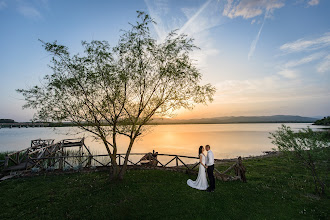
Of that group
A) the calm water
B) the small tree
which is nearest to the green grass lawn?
the small tree

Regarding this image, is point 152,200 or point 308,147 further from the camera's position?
point 308,147

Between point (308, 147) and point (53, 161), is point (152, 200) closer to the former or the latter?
point (308, 147)

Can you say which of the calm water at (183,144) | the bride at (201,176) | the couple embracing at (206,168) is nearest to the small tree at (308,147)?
the couple embracing at (206,168)

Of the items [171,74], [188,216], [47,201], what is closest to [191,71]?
[171,74]

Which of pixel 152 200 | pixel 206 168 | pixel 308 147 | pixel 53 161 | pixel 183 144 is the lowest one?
pixel 183 144

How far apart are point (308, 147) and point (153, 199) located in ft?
39.5

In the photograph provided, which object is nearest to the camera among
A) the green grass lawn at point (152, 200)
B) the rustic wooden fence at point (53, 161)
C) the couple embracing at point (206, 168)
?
the green grass lawn at point (152, 200)

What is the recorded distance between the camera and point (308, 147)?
12.3 meters

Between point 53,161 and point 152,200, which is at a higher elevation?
point 152,200

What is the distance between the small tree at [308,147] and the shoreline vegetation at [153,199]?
1.41m

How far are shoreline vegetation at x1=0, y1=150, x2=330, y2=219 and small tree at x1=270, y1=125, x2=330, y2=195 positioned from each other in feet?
4.64

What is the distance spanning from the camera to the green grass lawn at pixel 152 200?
9562 millimetres

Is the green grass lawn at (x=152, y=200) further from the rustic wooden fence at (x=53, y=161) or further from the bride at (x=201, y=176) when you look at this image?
the rustic wooden fence at (x=53, y=161)

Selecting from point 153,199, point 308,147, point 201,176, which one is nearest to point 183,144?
point 201,176
